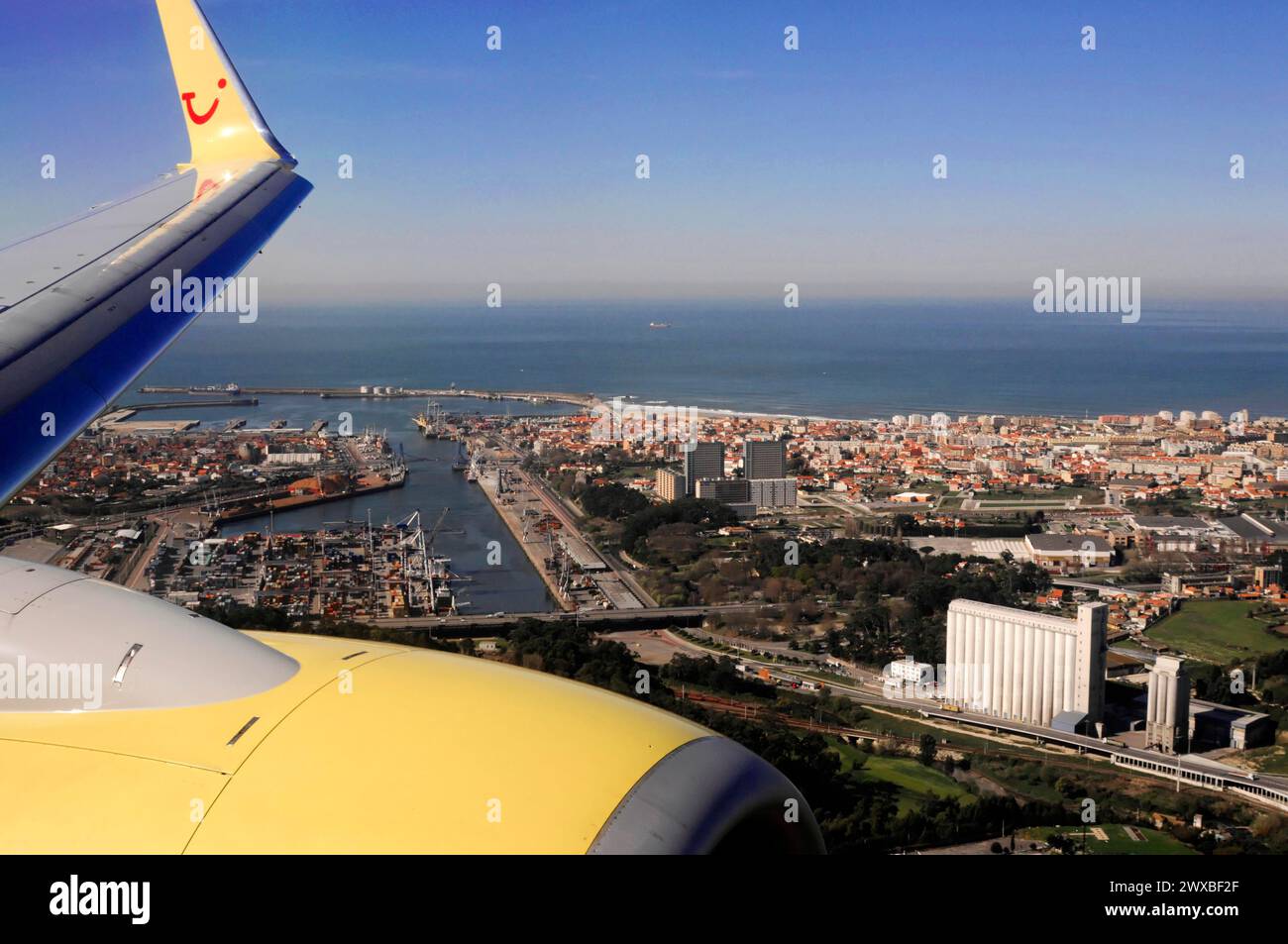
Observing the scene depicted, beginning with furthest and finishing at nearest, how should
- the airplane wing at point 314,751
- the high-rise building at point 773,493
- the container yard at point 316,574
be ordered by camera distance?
the high-rise building at point 773,493, the container yard at point 316,574, the airplane wing at point 314,751

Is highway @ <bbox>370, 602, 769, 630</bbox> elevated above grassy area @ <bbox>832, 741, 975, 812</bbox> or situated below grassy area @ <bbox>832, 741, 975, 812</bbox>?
above

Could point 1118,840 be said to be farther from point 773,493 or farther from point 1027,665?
point 773,493

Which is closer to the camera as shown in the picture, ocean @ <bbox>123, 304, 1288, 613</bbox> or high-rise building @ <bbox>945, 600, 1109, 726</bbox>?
high-rise building @ <bbox>945, 600, 1109, 726</bbox>

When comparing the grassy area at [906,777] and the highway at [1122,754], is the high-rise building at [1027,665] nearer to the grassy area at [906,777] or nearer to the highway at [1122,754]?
the highway at [1122,754]

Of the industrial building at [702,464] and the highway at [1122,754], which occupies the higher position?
the industrial building at [702,464]

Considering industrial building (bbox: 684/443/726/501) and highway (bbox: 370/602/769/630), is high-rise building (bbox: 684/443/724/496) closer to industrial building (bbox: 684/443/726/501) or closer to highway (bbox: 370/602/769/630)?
industrial building (bbox: 684/443/726/501)

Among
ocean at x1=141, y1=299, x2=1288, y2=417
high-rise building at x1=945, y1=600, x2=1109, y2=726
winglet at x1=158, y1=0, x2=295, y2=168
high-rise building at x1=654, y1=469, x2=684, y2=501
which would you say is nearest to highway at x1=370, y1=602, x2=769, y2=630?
high-rise building at x1=945, y1=600, x2=1109, y2=726

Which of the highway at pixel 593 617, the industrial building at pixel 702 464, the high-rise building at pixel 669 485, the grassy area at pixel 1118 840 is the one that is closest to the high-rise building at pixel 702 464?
the industrial building at pixel 702 464
